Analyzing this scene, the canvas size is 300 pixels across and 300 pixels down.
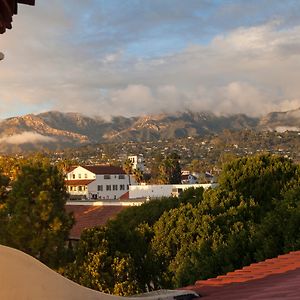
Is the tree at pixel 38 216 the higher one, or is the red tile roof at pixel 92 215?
the tree at pixel 38 216

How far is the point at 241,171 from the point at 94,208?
28039 millimetres

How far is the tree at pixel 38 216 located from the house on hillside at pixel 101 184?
80532 mm

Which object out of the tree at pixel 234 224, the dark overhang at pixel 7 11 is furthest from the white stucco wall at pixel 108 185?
the dark overhang at pixel 7 11

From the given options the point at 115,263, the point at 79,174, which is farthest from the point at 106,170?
the point at 115,263

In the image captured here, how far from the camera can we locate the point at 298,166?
26.2 metres

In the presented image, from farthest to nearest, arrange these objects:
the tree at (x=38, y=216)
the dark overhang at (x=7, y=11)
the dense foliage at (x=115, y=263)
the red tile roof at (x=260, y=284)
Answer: the tree at (x=38, y=216) < the dense foliage at (x=115, y=263) < the red tile roof at (x=260, y=284) < the dark overhang at (x=7, y=11)

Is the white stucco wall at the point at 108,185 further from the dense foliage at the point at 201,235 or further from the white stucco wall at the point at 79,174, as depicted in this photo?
the dense foliage at the point at 201,235

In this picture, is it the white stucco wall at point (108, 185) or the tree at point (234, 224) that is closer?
the tree at point (234, 224)

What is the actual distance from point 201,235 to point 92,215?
28.5 m

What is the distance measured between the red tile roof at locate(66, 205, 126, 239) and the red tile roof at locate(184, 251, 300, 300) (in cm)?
3667

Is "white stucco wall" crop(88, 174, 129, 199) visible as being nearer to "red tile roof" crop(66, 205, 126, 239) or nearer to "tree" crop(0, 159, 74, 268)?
"red tile roof" crop(66, 205, 126, 239)

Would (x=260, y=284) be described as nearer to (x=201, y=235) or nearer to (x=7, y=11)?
(x=7, y=11)

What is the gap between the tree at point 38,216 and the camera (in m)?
23.0

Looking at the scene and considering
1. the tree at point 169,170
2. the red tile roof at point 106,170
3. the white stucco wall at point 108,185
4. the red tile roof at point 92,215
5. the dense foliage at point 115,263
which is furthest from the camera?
the red tile roof at point 106,170
